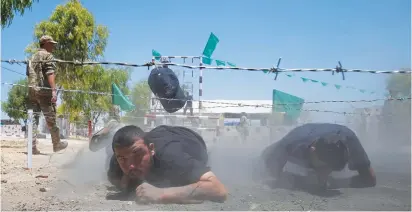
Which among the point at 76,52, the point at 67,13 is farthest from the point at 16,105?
the point at 76,52

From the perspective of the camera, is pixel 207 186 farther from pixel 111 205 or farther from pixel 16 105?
pixel 16 105

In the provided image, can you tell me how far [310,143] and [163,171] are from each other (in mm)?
1681

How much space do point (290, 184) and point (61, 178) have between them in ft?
9.04

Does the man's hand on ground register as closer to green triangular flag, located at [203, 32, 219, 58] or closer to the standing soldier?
the standing soldier

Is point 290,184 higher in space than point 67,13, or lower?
lower

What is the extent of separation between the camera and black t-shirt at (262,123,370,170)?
13.5 feet

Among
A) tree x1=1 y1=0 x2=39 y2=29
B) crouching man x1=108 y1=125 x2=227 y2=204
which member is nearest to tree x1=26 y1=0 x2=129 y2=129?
tree x1=1 y1=0 x2=39 y2=29

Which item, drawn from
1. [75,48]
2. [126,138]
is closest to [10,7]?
[75,48]

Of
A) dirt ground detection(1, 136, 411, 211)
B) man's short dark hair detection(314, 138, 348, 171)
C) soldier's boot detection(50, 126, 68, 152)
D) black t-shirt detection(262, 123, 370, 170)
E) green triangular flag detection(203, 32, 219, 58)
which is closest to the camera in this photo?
dirt ground detection(1, 136, 411, 211)

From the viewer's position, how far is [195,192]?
314 cm

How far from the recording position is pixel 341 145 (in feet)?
13.0

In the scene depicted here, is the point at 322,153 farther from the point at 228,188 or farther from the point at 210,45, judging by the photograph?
the point at 210,45

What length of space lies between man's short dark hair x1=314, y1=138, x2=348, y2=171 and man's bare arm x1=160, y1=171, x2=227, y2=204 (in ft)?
4.31

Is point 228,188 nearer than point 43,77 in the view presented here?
Yes
